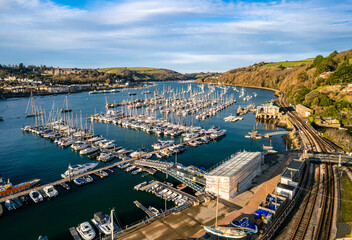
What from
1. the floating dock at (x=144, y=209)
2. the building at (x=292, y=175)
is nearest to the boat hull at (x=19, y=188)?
the floating dock at (x=144, y=209)

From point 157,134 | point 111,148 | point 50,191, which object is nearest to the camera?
point 50,191

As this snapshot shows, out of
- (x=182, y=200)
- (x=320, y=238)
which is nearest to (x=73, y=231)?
(x=182, y=200)

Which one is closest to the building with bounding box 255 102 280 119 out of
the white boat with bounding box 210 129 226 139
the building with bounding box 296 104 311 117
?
the building with bounding box 296 104 311 117

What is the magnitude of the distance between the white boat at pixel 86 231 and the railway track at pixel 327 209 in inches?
925

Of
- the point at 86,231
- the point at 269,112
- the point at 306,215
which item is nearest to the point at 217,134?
the point at 269,112

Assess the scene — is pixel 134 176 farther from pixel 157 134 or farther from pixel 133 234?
pixel 157 134

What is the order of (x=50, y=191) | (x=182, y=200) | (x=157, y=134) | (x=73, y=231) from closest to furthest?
(x=73, y=231) < (x=182, y=200) < (x=50, y=191) < (x=157, y=134)

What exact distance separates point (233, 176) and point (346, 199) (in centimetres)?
1406

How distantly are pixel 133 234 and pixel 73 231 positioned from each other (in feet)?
28.6

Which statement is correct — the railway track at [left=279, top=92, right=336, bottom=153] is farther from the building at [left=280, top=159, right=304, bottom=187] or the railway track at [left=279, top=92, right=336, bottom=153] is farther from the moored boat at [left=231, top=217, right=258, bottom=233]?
the moored boat at [left=231, top=217, right=258, bottom=233]

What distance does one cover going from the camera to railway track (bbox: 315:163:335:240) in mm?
21625

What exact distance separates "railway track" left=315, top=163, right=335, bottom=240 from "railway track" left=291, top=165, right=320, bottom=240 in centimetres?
100

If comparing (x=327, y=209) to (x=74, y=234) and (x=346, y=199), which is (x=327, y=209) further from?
(x=74, y=234)

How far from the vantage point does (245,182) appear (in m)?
32.0
